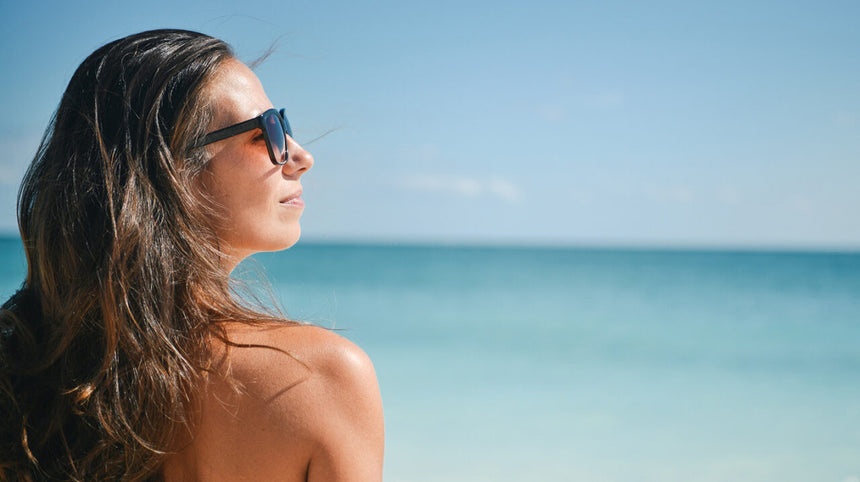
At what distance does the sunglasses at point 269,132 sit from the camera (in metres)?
1.12

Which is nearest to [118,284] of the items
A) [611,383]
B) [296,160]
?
[296,160]

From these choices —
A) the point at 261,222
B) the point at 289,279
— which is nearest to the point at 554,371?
the point at 261,222

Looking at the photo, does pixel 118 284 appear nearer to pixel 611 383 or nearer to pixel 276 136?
pixel 276 136

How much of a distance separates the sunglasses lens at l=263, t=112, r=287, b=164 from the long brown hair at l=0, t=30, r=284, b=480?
11 cm

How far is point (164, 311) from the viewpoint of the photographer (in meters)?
1.01

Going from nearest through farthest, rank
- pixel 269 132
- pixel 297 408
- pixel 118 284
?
pixel 297 408 < pixel 118 284 < pixel 269 132

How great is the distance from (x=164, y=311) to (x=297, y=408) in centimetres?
31

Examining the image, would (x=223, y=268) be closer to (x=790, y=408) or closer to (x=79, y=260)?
(x=79, y=260)

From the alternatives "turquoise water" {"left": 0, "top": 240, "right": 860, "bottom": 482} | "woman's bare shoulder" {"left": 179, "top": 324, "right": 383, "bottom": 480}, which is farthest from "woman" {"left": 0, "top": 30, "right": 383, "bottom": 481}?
"turquoise water" {"left": 0, "top": 240, "right": 860, "bottom": 482}

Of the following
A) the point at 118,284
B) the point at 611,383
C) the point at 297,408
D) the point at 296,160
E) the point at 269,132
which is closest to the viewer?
the point at 297,408

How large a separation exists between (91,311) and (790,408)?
8.45m

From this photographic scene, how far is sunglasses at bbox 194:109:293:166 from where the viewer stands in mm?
1123

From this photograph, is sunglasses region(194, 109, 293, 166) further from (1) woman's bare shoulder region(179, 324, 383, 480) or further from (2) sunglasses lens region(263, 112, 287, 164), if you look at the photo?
→ (1) woman's bare shoulder region(179, 324, 383, 480)

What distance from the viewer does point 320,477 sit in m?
0.90
